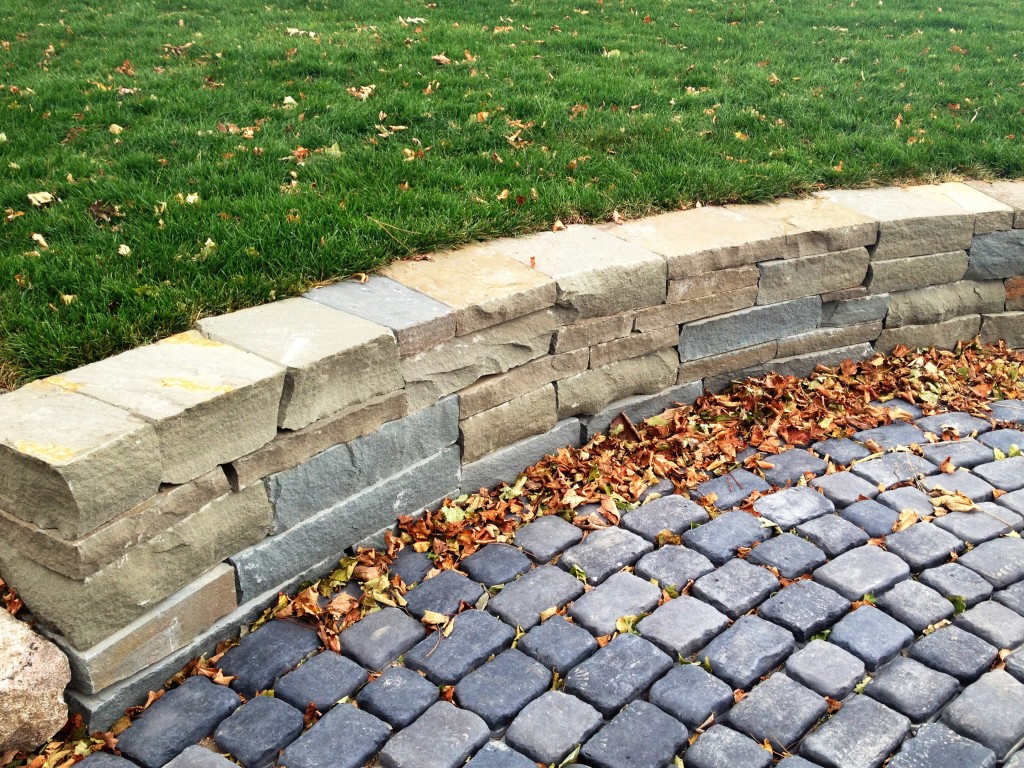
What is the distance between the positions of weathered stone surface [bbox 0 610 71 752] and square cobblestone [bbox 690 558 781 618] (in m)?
1.86

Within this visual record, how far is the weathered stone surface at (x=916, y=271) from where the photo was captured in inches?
183

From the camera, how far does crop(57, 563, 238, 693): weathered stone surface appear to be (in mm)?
2656

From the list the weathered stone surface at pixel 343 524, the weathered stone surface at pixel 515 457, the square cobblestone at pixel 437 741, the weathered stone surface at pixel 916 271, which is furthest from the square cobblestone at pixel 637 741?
the weathered stone surface at pixel 916 271

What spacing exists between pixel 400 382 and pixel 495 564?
688 mm

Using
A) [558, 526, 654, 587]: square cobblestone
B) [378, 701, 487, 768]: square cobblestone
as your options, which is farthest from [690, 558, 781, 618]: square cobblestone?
[378, 701, 487, 768]: square cobblestone

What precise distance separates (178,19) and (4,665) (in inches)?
248

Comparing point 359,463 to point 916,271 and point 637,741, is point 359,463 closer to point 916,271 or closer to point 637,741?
point 637,741

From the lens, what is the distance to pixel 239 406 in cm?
279

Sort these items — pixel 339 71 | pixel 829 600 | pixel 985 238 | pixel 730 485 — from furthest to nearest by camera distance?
pixel 339 71
pixel 985 238
pixel 730 485
pixel 829 600

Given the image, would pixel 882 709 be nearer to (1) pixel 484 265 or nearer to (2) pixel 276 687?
(2) pixel 276 687

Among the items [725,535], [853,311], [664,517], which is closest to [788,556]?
[725,535]

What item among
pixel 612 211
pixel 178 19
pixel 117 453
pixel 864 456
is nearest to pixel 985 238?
pixel 864 456

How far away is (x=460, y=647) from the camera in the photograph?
293 cm

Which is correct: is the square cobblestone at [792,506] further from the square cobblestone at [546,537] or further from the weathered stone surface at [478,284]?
the weathered stone surface at [478,284]
